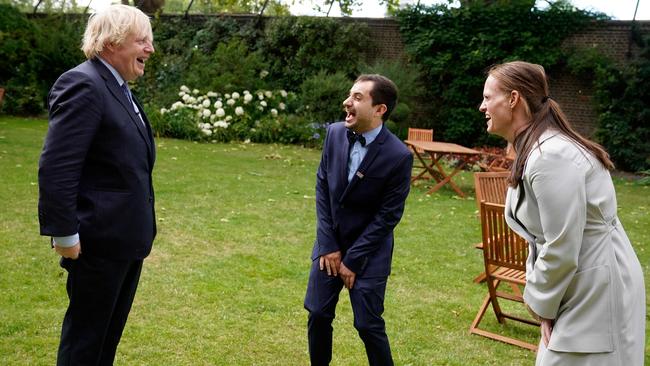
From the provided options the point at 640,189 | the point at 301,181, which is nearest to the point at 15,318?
the point at 301,181

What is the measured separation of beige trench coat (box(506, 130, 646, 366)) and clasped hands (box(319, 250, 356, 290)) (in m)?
1.46

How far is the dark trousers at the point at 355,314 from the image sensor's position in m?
3.71

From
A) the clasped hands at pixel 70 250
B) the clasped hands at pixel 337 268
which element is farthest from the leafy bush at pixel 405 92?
the clasped hands at pixel 70 250

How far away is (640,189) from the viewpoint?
563 inches

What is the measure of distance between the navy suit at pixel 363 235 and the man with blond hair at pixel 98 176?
1064 millimetres

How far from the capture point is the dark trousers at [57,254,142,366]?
311 cm

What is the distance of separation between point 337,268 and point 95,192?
4.67ft

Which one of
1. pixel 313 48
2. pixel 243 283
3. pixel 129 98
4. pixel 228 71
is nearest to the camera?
pixel 129 98

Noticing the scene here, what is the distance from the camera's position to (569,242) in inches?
89.3

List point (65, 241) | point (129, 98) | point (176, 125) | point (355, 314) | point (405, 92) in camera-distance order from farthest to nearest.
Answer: point (405, 92) < point (176, 125) < point (355, 314) < point (129, 98) < point (65, 241)

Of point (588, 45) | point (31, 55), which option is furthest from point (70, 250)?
point (31, 55)

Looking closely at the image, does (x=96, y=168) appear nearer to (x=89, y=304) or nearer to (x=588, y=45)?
(x=89, y=304)

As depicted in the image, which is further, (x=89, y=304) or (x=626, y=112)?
(x=626, y=112)

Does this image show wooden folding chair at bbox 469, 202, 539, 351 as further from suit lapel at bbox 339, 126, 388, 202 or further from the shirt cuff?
the shirt cuff
